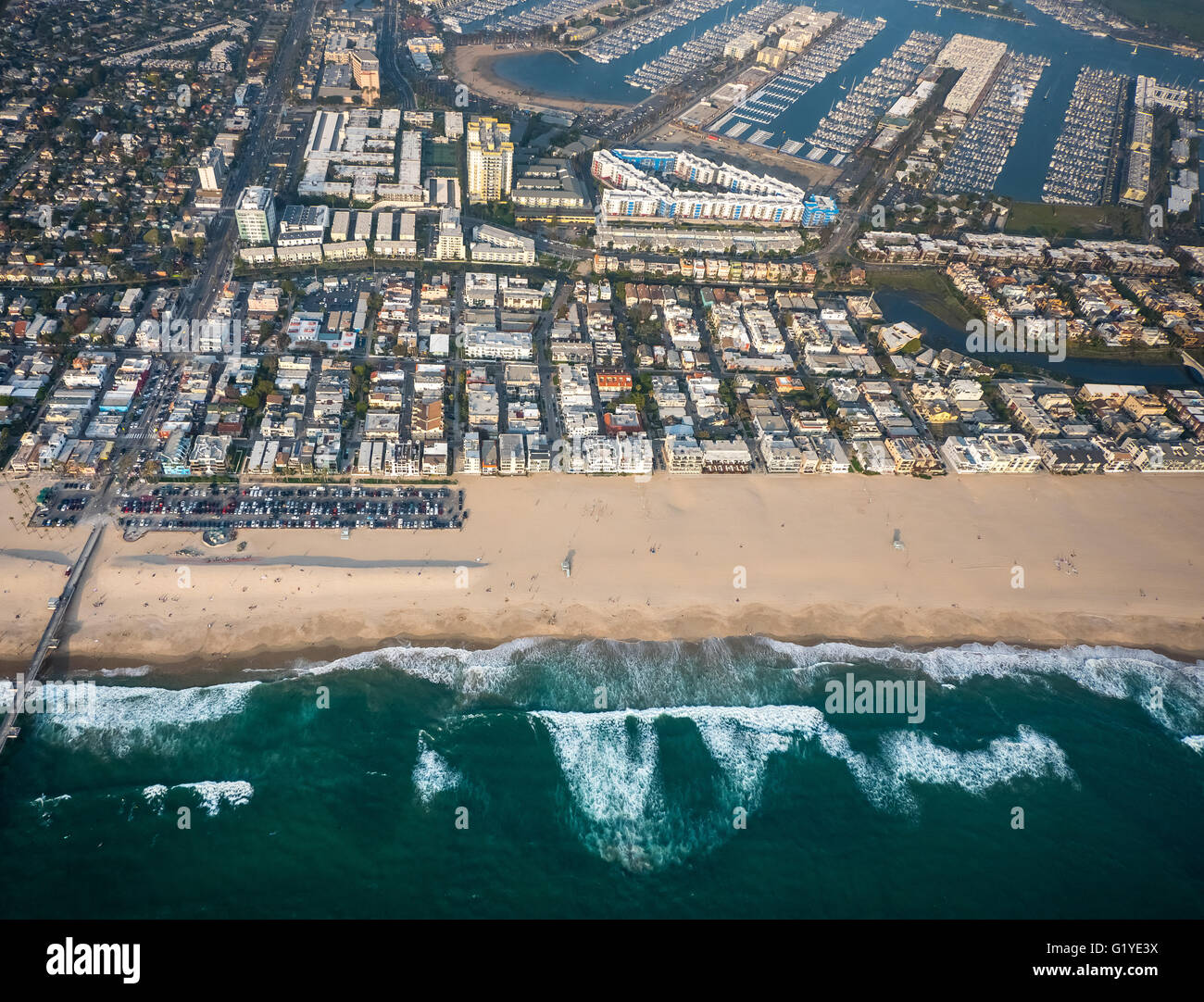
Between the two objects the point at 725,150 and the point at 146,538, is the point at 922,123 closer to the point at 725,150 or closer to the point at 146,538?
the point at 725,150

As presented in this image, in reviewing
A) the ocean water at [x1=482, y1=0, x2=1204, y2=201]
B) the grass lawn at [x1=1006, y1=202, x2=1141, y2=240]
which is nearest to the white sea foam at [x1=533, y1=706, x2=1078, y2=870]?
the grass lawn at [x1=1006, y1=202, x2=1141, y2=240]

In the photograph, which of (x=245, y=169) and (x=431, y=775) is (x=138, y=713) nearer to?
(x=431, y=775)

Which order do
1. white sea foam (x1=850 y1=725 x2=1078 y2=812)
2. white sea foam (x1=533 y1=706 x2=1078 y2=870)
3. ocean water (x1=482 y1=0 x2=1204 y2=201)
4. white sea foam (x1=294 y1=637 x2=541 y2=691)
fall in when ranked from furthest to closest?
ocean water (x1=482 y1=0 x2=1204 y2=201) → white sea foam (x1=294 y1=637 x2=541 y2=691) → white sea foam (x1=850 y1=725 x2=1078 y2=812) → white sea foam (x1=533 y1=706 x2=1078 y2=870)

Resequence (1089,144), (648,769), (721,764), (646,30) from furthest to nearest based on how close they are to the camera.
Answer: (646,30) → (1089,144) → (721,764) → (648,769)

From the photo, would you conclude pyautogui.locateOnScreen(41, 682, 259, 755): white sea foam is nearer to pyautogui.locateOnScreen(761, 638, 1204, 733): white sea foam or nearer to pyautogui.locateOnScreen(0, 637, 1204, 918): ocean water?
pyautogui.locateOnScreen(0, 637, 1204, 918): ocean water

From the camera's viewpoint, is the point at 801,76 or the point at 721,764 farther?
the point at 801,76

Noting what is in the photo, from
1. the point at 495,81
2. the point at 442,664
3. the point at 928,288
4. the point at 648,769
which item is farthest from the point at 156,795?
the point at 495,81
